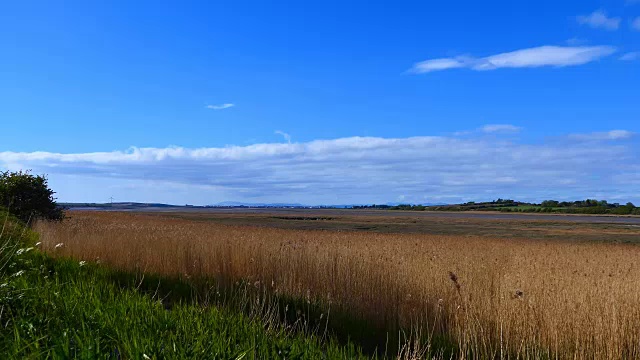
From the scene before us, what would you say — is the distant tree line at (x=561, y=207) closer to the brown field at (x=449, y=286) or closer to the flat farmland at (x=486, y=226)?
the flat farmland at (x=486, y=226)

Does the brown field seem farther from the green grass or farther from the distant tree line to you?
the distant tree line

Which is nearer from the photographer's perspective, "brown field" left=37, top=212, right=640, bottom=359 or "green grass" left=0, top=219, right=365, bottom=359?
"green grass" left=0, top=219, right=365, bottom=359

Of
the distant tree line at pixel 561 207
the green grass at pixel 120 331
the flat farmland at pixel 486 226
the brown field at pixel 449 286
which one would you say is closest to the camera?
the green grass at pixel 120 331

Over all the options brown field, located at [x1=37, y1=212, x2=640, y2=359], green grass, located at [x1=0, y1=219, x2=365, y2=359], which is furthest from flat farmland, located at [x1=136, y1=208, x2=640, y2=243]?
green grass, located at [x1=0, y1=219, x2=365, y2=359]

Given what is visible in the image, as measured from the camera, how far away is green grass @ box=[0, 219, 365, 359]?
4.73 metres

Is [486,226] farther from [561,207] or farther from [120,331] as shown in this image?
[561,207]

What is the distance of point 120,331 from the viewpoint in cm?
546

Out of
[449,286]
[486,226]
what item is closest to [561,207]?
[486,226]

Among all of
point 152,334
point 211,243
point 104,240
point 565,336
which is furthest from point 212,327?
point 104,240

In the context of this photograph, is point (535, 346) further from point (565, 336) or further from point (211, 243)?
point (211, 243)

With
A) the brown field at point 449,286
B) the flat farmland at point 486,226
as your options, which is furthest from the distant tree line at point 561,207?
the brown field at point 449,286

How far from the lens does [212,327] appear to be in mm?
6102

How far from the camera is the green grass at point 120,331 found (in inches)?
186

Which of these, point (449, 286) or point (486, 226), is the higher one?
point (486, 226)
